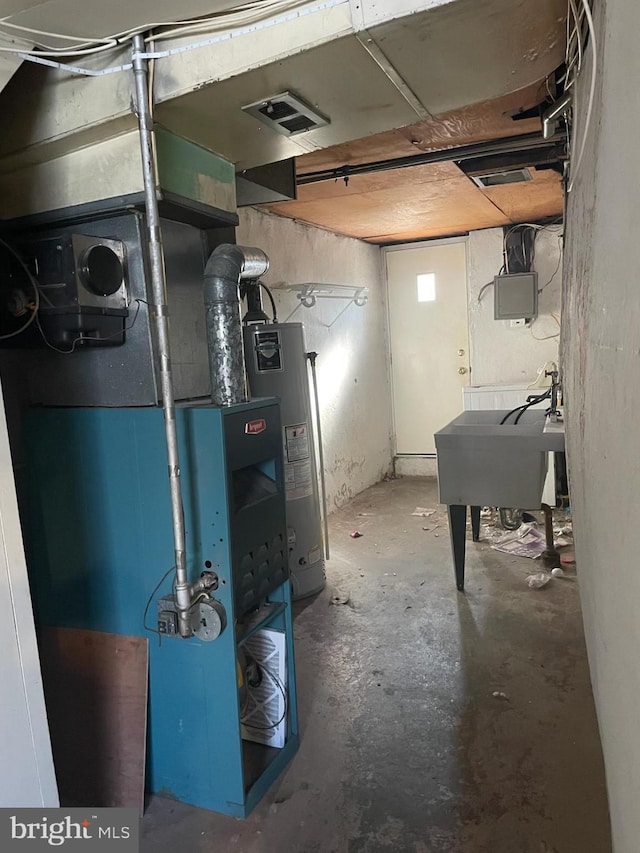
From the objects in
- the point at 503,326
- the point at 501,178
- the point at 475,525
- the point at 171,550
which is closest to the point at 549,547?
the point at 475,525

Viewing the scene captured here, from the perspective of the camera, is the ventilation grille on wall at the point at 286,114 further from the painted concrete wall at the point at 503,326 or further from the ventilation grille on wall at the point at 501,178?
the painted concrete wall at the point at 503,326

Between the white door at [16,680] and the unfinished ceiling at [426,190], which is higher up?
the unfinished ceiling at [426,190]

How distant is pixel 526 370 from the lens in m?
5.03

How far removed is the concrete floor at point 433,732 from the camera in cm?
165

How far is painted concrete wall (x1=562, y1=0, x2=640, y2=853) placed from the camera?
0.68 meters

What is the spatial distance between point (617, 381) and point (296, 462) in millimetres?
2361

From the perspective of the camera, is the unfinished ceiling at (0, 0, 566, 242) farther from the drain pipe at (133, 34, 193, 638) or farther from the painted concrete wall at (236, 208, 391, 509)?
the painted concrete wall at (236, 208, 391, 509)

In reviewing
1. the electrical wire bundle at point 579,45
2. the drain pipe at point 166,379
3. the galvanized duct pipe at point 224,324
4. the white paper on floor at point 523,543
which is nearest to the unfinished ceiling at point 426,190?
the electrical wire bundle at point 579,45

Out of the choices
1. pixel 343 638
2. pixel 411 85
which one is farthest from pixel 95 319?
pixel 343 638

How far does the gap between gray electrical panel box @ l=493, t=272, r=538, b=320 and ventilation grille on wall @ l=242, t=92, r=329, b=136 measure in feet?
11.4

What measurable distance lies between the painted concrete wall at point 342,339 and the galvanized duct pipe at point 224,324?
5.97 feet

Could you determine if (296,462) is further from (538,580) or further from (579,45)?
(579,45)

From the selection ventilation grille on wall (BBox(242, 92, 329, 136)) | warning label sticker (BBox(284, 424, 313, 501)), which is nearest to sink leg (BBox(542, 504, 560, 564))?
warning label sticker (BBox(284, 424, 313, 501))

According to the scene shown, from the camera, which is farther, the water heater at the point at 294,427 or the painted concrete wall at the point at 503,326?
the painted concrete wall at the point at 503,326
